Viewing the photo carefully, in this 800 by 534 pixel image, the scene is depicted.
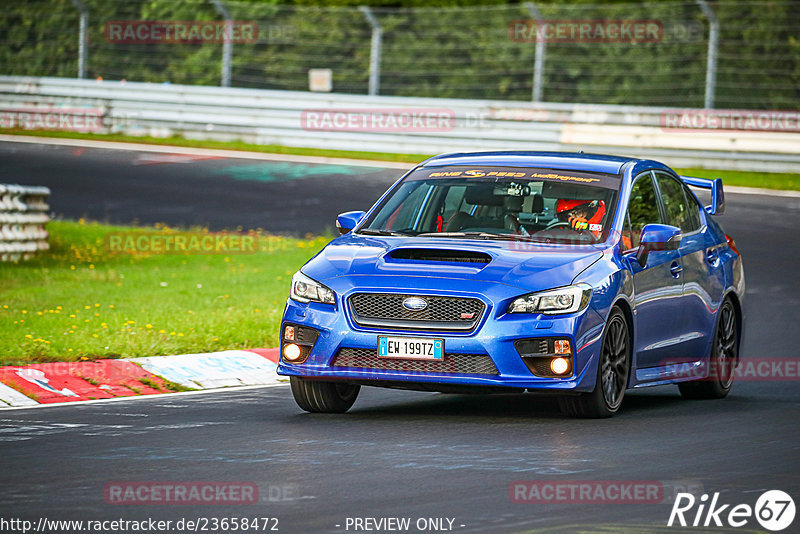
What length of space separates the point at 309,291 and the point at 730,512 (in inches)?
135

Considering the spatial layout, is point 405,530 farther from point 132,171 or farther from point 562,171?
point 132,171

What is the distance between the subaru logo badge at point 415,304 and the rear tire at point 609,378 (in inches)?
44.4

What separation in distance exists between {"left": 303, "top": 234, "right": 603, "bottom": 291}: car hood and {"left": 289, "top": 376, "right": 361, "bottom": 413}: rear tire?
0.72m

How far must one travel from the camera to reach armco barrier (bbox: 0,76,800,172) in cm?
2534

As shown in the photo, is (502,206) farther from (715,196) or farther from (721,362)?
(715,196)

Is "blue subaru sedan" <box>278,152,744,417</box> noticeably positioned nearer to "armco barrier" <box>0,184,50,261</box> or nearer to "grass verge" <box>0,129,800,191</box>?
"armco barrier" <box>0,184,50,261</box>

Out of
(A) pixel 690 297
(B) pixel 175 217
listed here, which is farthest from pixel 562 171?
(B) pixel 175 217

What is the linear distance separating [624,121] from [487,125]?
2514 millimetres

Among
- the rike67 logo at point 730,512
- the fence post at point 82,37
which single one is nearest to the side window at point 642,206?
the rike67 logo at point 730,512

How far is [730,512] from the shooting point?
6789mm

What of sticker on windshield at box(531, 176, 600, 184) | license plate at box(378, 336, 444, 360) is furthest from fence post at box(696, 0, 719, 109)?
license plate at box(378, 336, 444, 360)

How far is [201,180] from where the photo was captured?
2500 cm

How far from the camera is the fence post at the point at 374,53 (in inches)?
1131

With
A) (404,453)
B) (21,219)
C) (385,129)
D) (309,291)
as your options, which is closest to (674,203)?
(309,291)
